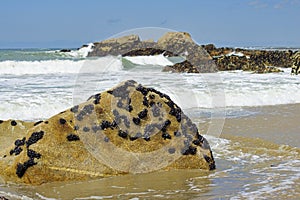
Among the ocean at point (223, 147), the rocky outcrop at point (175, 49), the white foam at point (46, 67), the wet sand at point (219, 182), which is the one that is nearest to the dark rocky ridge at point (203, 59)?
the rocky outcrop at point (175, 49)

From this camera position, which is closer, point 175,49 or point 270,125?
point 270,125

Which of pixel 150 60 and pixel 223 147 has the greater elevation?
pixel 150 60

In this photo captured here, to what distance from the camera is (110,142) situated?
16.0 feet

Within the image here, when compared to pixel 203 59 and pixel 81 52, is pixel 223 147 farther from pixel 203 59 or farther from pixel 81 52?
pixel 81 52

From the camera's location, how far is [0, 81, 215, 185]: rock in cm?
464

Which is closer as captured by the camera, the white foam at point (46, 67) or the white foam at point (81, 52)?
the white foam at point (46, 67)

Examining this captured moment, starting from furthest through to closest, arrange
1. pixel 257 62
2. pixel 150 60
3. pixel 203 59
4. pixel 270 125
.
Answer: pixel 150 60 → pixel 257 62 → pixel 203 59 → pixel 270 125

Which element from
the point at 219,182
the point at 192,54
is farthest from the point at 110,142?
the point at 192,54

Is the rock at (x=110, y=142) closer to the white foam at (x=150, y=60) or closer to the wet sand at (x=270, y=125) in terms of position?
the wet sand at (x=270, y=125)

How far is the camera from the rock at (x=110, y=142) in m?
4.64

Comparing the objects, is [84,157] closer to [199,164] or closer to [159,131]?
[159,131]

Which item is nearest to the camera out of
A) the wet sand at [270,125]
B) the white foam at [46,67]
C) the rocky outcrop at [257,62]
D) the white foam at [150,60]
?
the wet sand at [270,125]

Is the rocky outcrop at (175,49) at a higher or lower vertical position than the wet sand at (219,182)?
higher

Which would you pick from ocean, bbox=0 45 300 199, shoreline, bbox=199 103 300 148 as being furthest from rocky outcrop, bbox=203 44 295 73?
shoreline, bbox=199 103 300 148
